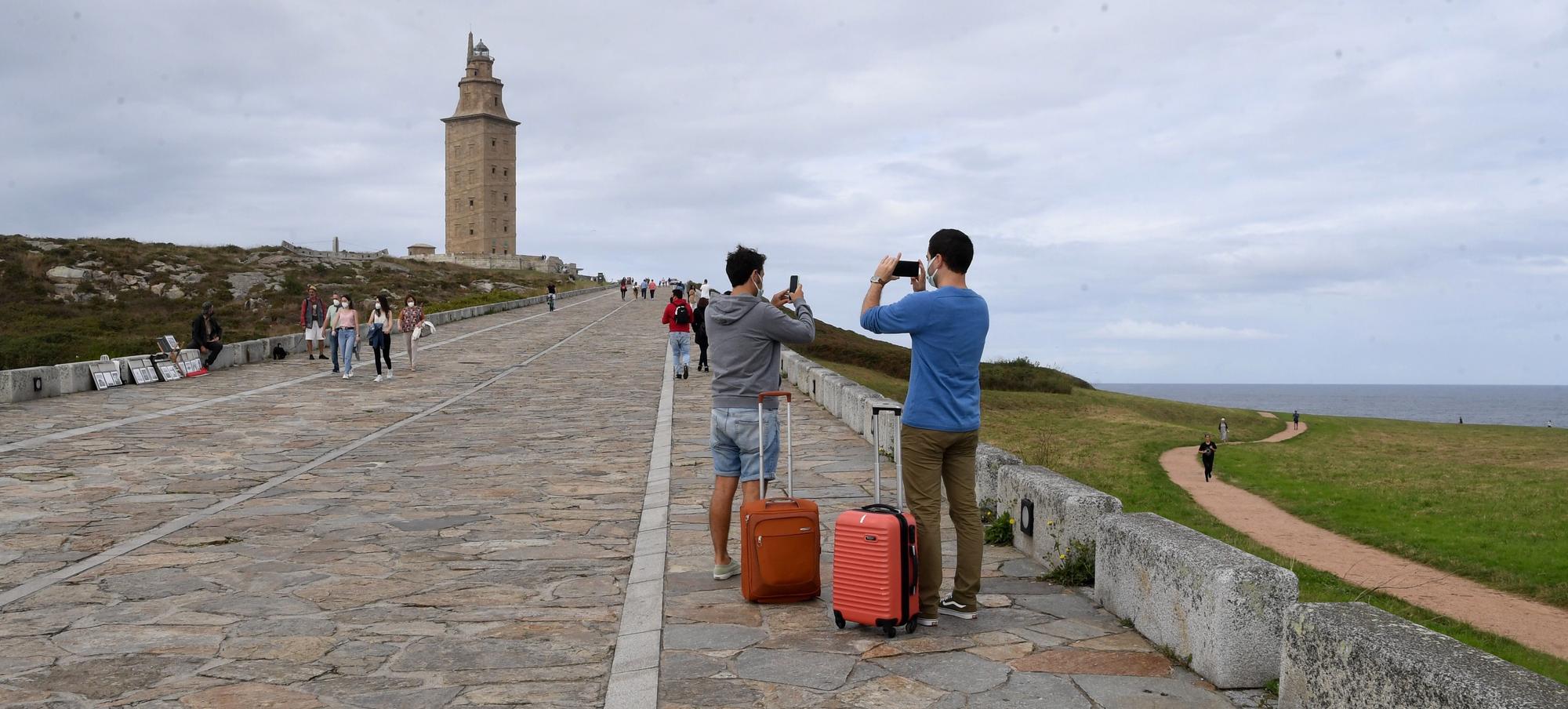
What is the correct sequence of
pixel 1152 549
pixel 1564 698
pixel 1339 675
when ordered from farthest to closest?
pixel 1152 549, pixel 1339 675, pixel 1564 698

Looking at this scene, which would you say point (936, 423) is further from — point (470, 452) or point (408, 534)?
point (470, 452)

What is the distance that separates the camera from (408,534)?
7426 mm

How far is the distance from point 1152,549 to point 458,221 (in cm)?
11056

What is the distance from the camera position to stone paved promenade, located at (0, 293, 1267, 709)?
4.39 metres

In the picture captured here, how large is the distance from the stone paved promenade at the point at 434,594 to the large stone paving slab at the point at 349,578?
0.02m

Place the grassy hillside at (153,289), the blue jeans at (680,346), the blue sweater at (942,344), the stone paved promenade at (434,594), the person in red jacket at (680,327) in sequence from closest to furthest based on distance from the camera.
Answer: the stone paved promenade at (434,594) → the blue sweater at (942,344) → the person in red jacket at (680,327) → the blue jeans at (680,346) → the grassy hillside at (153,289)

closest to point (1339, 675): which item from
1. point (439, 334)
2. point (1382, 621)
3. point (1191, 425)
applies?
point (1382, 621)

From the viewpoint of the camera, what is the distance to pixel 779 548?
5488mm

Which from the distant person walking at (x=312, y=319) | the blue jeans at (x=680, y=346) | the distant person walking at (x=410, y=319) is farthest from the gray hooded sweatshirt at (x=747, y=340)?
the distant person walking at (x=312, y=319)

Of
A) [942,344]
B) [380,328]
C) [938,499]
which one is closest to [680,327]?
[380,328]

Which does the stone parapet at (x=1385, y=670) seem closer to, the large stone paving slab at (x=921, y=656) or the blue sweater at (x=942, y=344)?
the large stone paving slab at (x=921, y=656)

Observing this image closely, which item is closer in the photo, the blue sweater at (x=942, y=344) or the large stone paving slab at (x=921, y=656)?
the large stone paving slab at (x=921, y=656)

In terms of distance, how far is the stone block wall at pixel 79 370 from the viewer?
640 inches

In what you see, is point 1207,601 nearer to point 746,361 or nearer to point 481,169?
point 746,361
